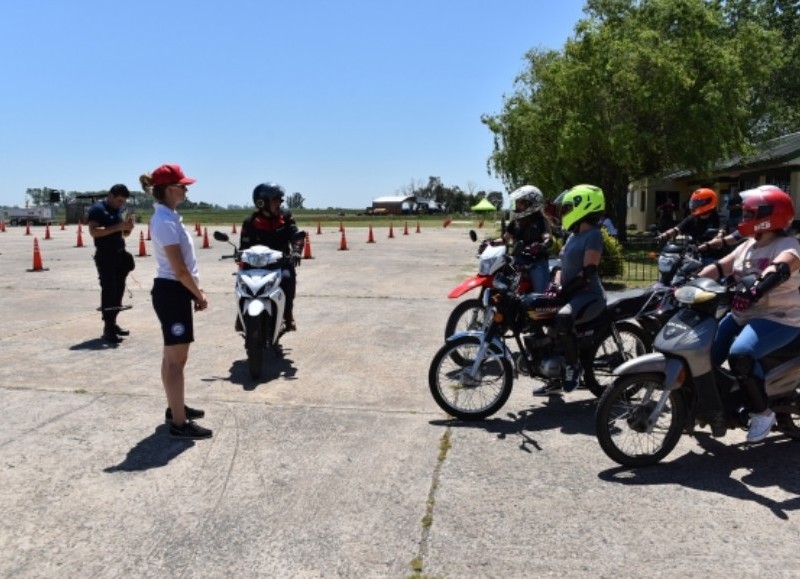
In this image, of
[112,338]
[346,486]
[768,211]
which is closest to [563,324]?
[768,211]

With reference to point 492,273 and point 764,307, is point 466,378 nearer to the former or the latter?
point 492,273

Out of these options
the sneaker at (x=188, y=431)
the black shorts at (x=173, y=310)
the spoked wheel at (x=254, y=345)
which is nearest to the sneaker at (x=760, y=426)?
the sneaker at (x=188, y=431)

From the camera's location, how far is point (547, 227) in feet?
23.7

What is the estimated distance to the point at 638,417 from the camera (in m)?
4.54

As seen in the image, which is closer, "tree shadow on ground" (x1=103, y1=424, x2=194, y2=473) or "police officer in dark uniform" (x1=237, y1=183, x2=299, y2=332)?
"tree shadow on ground" (x1=103, y1=424, x2=194, y2=473)

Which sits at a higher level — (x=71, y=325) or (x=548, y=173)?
(x=548, y=173)

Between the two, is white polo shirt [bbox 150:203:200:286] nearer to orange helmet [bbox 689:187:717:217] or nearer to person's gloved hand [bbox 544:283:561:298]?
person's gloved hand [bbox 544:283:561:298]

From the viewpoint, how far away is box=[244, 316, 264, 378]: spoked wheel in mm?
6695

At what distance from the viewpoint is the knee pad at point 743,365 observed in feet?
14.8

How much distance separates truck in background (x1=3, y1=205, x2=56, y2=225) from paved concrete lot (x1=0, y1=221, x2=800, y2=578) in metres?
54.2

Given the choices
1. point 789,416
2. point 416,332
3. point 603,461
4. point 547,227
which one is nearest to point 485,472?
point 603,461

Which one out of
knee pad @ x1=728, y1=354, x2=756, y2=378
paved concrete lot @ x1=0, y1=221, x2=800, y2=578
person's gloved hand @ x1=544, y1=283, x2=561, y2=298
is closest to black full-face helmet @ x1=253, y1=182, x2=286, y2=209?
paved concrete lot @ x1=0, y1=221, x2=800, y2=578

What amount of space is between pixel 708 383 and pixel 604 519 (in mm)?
1282

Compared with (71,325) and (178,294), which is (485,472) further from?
(71,325)
